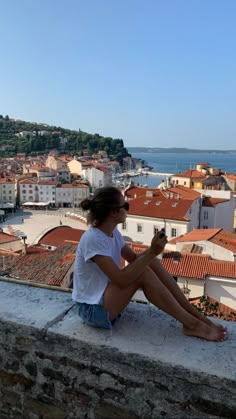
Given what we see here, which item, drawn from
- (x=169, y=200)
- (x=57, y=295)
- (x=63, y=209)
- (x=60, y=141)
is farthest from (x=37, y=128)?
(x=57, y=295)

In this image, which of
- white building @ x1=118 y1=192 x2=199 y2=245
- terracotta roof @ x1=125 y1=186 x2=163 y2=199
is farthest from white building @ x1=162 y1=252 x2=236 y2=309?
terracotta roof @ x1=125 y1=186 x2=163 y2=199

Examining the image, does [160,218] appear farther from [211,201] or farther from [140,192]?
[140,192]

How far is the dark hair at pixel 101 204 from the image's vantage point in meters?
2.34

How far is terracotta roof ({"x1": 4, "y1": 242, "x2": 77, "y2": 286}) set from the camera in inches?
480

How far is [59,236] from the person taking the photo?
82.7 ft

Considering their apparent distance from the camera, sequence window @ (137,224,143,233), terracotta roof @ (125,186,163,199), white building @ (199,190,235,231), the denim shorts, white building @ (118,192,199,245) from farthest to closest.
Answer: terracotta roof @ (125,186,163,199), white building @ (199,190,235,231), window @ (137,224,143,233), white building @ (118,192,199,245), the denim shorts

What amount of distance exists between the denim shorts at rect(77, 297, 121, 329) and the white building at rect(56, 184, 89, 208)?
62.2 meters

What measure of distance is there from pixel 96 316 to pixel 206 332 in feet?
2.19

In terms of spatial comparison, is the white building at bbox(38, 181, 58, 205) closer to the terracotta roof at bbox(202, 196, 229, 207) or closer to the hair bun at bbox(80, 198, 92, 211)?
the terracotta roof at bbox(202, 196, 229, 207)

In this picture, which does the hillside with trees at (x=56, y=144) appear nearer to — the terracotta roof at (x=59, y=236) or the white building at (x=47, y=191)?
the white building at (x=47, y=191)

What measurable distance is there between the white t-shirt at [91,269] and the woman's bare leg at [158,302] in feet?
0.26

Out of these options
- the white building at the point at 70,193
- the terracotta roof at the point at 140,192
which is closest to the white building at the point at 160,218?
the terracotta roof at the point at 140,192

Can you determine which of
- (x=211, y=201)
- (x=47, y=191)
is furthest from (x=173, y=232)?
(x=47, y=191)

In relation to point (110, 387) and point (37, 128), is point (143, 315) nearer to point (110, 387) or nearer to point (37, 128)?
point (110, 387)
